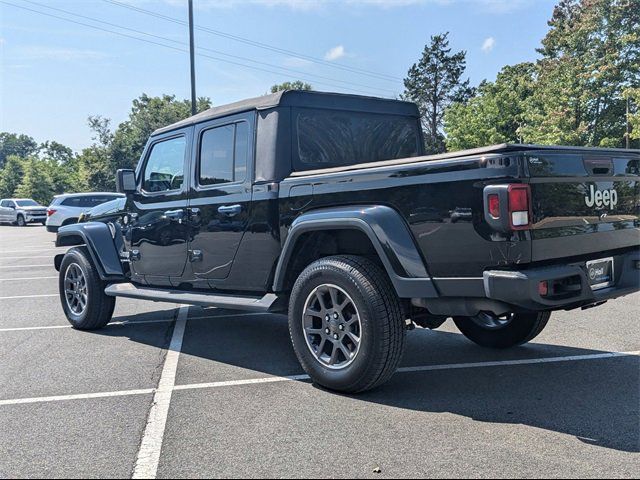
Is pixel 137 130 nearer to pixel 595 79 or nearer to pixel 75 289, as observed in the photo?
pixel 595 79

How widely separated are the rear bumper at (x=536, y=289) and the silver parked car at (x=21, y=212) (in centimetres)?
3686

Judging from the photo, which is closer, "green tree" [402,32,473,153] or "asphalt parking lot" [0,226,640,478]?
"asphalt parking lot" [0,226,640,478]

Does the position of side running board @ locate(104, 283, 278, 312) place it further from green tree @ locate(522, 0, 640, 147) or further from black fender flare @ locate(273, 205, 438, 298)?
green tree @ locate(522, 0, 640, 147)

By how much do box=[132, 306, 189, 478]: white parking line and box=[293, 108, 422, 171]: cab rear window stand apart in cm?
196

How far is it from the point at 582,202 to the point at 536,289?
31.7 inches

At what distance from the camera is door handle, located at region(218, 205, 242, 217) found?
475 centimetres

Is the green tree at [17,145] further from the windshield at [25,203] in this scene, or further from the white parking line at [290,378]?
the white parking line at [290,378]

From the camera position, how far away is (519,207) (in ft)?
10.6

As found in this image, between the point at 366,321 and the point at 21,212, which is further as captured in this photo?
the point at 21,212

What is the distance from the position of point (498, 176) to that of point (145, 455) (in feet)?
8.03

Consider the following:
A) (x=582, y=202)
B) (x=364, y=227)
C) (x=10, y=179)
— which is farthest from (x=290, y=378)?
(x=10, y=179)

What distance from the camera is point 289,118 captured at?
15.4ft

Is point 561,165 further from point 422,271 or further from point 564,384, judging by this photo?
point 564,384

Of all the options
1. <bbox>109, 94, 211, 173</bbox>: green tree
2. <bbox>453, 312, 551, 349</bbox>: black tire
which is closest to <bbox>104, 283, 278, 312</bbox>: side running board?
<bbox>453, 312, 551, 349</bbox>: black tire
